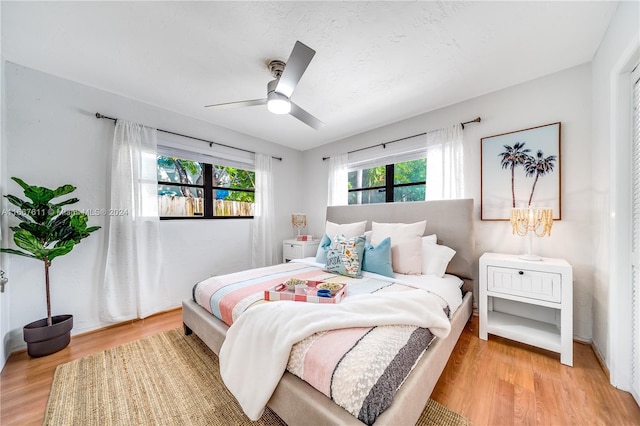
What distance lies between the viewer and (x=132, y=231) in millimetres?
2504

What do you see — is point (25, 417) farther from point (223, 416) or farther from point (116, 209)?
point (116, 209)

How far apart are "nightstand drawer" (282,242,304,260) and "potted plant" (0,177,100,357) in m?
2.39

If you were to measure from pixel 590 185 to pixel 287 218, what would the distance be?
368 centimetres

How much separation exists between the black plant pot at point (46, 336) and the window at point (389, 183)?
351cm

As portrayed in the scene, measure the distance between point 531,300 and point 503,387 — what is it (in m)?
0.78

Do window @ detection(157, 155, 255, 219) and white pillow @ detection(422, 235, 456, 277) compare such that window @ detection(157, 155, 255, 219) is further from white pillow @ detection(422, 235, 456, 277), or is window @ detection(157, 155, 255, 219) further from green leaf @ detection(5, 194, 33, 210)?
white pillow @ detection(422, 235, 456, 277)

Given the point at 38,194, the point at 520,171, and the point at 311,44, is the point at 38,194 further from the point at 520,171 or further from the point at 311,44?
the point at 520,171

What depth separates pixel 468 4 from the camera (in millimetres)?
1427

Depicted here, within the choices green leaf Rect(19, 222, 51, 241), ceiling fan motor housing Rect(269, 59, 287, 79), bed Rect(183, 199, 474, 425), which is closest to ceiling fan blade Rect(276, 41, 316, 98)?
ceiling fan motor housing Rect(269, 59, 287, 79)

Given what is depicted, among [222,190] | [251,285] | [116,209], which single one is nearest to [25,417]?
[251,285]

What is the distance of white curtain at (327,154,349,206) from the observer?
12.4ft

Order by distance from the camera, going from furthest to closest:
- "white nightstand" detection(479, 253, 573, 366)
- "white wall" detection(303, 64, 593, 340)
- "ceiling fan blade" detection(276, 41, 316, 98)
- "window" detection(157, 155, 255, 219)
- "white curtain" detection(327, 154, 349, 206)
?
"white curtain" detection(327, 154, 349, 206) → "window" detection(157, 155, 255, 219) → "white wall" detection(303, 64, 593, 340) → "white nightstand" detection(479, 253, 573, 366) → "ceiling fan blade" detection(276, 41, 316, 98)

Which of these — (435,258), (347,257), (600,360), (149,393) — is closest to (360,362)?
(347,257)

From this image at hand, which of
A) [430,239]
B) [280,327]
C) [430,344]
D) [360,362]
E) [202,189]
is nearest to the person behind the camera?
[360,362]
